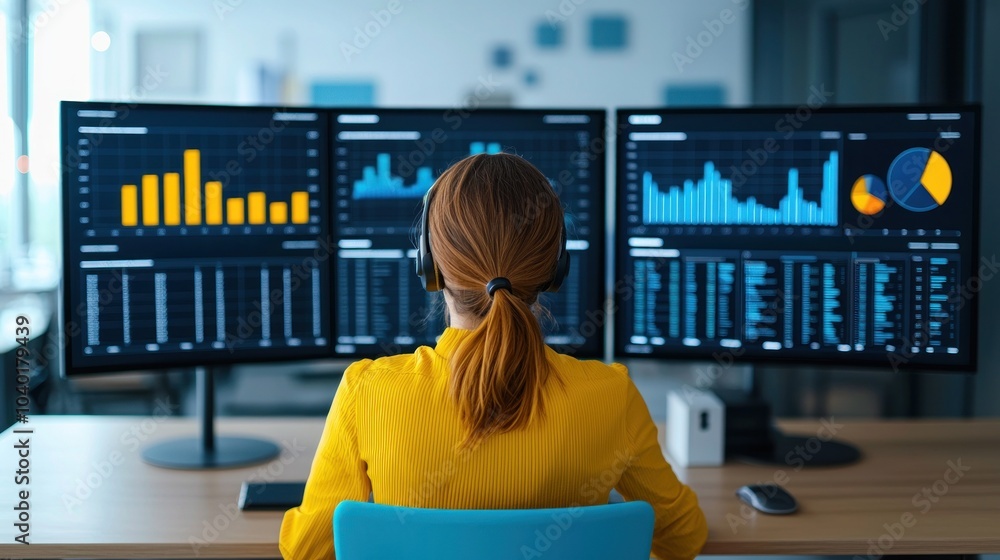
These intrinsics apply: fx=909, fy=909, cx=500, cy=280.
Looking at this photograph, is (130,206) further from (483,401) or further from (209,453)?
(483,401)

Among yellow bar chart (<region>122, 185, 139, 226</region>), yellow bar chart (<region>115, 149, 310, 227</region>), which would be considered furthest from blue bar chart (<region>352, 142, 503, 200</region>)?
yellow bar chart (<region>122, 185, 139, 226</region>)

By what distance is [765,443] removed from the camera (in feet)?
6.00

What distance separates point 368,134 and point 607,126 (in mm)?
485

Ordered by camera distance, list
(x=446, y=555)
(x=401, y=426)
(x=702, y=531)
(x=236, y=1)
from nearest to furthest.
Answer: (x=446, y=555)
(x=401, y=426)
(x=702, y=531)
(x=236, y=1)

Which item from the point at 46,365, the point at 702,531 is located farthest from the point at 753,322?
the point at 46,365

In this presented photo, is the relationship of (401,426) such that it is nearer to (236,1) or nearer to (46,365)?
(46,365)

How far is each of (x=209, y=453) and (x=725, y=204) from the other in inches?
44.1

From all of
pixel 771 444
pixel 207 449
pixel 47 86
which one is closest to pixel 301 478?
pixel 207 449

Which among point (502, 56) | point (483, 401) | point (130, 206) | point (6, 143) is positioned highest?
point (502, 56)

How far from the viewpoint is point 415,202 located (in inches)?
72.6

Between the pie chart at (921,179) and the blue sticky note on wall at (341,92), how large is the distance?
2645 mm

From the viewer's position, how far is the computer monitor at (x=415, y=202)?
1825 millimetres

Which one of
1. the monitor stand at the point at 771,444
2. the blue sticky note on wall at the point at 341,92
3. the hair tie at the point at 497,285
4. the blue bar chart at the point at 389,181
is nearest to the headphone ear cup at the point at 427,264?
the hair tie at the point at 497,285

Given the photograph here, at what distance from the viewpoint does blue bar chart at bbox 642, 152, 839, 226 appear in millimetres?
1783
